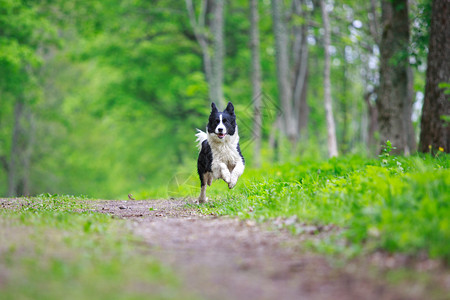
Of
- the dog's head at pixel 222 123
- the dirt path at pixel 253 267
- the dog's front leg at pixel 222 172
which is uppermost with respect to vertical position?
the dog's head at pixel 222 123

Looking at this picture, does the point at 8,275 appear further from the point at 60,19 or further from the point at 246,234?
the point at 60,19

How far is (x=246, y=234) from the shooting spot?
16.3ft

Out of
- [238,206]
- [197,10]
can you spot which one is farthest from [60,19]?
[238,206]

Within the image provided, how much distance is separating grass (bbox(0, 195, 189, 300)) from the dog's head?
362 cm

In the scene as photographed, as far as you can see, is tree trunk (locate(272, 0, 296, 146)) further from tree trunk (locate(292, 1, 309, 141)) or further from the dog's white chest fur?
the dog's white chest fur

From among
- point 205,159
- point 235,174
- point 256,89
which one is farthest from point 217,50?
point 235,174

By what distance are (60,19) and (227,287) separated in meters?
19.8

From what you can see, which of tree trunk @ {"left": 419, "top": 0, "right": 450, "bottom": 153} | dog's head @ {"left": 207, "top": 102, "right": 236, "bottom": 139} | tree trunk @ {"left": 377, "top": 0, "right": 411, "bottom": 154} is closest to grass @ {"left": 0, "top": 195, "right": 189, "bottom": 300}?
dog's head @ {"left": 207, "top": 102, "right": 236, "bottom": 139}

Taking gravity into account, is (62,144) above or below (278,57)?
below

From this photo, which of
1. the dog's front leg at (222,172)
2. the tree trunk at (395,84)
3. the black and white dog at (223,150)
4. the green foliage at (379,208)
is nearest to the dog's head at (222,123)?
the black and white dog at (223,150)

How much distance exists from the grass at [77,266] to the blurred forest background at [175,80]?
344 inches

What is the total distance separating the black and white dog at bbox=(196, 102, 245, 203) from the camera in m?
8.43

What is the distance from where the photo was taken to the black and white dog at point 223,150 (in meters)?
8.43

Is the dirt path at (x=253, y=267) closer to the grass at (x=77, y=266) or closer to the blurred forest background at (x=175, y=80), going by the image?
the grass at (x=77, y=266)
